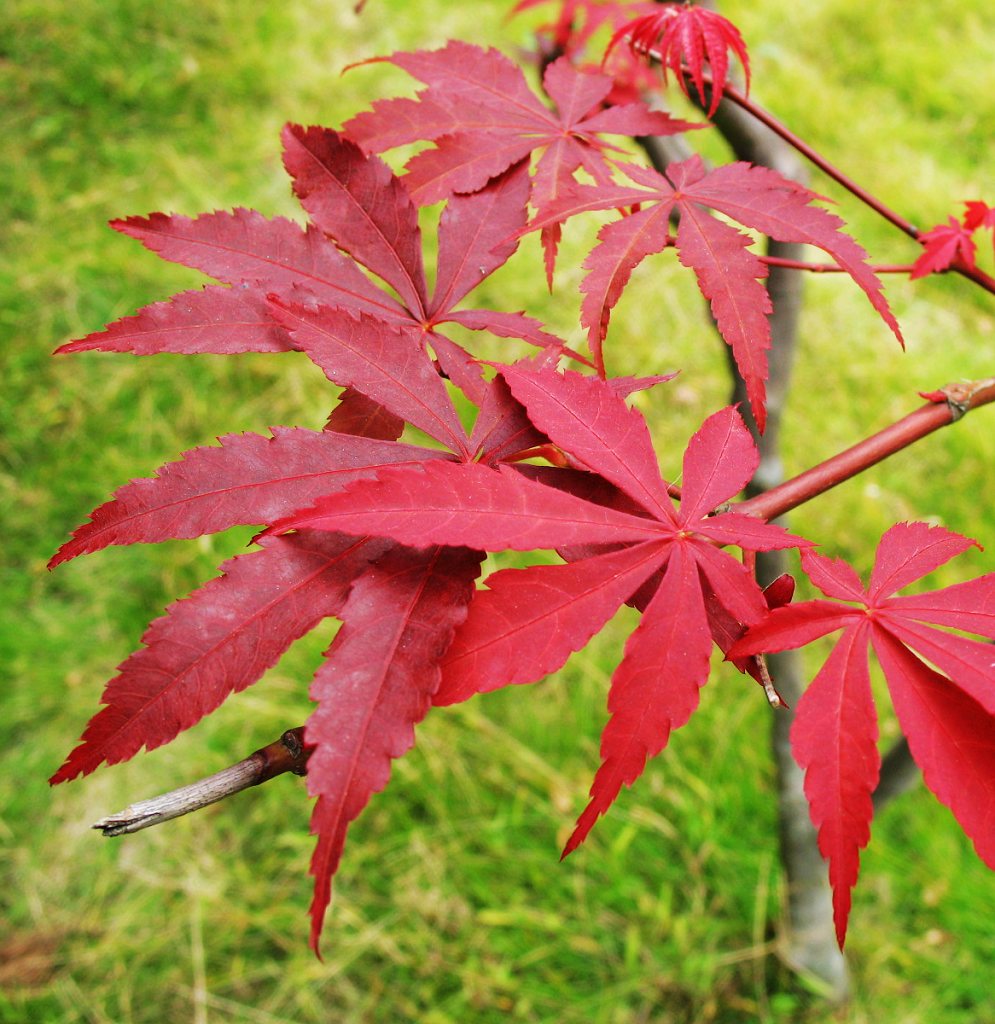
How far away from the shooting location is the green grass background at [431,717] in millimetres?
1812

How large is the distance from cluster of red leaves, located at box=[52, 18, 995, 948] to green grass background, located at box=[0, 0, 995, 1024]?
1.41m

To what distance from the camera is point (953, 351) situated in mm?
2607

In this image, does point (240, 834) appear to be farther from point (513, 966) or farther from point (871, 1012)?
point (871, 1012)

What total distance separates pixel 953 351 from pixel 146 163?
2.62 m

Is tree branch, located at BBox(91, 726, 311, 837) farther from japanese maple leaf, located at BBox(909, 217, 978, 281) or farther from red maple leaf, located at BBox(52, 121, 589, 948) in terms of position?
japanese maple leaf, located at BBox(909, 217, 978, 281)

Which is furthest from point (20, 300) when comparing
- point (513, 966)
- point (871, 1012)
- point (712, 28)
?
point (871, 1012)

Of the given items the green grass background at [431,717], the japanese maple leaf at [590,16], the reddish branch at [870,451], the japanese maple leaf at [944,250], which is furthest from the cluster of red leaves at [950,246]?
the green grass background at [431,717]

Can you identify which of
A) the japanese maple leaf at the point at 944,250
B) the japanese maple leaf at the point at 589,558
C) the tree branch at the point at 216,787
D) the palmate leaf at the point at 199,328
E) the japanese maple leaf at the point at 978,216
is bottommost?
the tree branch at the point at 216,787

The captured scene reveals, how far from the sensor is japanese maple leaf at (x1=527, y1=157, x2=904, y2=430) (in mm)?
666

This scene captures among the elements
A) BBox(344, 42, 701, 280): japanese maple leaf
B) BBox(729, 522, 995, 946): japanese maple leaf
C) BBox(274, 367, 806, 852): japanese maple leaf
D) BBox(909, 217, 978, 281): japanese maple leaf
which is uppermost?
BBox(344, 42, 701, 280): japanese maple leaf

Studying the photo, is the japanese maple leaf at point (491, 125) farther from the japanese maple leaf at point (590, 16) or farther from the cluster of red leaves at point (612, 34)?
the japanese maple leaf at point (590, 16)

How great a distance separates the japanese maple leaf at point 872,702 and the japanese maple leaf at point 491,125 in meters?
0.37

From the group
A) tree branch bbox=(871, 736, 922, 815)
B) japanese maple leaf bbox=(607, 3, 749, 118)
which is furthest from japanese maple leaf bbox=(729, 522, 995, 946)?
tree branch bbox=(871, 736, 922, 815)

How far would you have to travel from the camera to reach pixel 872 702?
1.84ft
